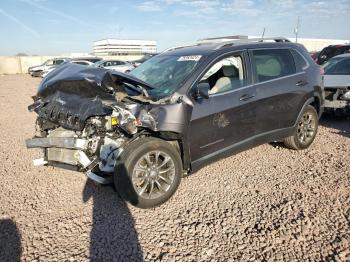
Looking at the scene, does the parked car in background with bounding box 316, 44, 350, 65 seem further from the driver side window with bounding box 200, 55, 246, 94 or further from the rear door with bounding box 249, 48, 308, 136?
the driver side window with bounding box 200, 55, 246, 94

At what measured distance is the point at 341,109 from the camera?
754cm

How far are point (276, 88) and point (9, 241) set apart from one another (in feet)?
13.3

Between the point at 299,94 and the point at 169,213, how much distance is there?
121 inches

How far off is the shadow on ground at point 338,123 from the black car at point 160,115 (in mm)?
2672

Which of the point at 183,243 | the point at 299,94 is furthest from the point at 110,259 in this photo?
the point at 299,94

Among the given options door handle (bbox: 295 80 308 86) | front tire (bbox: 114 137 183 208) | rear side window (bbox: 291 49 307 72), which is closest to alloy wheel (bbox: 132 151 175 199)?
front tire (bbox: 114 137 183 208)

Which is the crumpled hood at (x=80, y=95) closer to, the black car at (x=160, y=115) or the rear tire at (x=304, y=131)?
the black car at (x=160, y=115)

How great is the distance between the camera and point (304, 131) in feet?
19.0

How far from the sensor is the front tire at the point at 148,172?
3.71 metres

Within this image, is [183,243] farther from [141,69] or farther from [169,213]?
[141,69]

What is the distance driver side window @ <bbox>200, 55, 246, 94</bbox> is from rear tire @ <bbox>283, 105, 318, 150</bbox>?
1.59m

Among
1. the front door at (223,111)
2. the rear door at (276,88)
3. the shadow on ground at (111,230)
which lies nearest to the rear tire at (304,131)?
the rear door at (276,88)

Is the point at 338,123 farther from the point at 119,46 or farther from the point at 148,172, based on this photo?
the point at 119,46

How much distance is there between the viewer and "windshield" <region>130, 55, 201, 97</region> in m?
4.21
